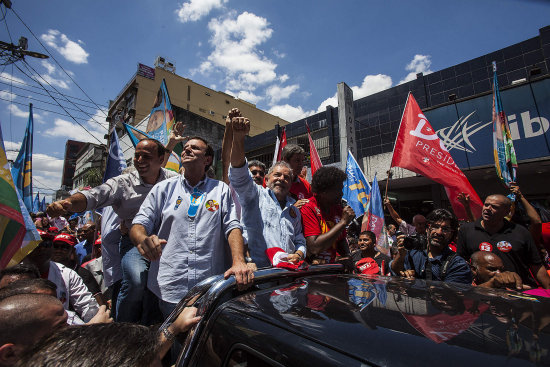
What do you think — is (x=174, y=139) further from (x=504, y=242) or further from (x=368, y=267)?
(x=504, y=242)

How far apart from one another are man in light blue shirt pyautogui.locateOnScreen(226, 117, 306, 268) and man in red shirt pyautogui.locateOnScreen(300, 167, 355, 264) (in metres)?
0.13

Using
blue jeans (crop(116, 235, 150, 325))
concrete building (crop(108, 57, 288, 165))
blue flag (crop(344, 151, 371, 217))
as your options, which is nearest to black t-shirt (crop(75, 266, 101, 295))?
blue jeans (crop(116, 235, 150, 325))

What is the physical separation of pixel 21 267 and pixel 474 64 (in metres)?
12.7

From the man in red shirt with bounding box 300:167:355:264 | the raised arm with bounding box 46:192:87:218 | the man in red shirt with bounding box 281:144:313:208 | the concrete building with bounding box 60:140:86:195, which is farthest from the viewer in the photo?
the concrete building with bounding box 60:140:86:195

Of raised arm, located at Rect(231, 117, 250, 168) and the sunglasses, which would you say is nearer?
raised arm, located at Rect(231, 117, 250, 168)

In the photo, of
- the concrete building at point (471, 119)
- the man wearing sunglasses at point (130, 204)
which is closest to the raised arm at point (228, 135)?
the man wearing sunglasses at point (130, 204)

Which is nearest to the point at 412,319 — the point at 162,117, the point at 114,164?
the point at 114,164

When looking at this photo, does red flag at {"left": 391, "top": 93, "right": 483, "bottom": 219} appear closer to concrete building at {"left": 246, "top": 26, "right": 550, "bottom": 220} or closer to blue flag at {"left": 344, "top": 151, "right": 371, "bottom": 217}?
blue flag at {"left": 344, "top": 151, "right": 371, "bottom": 217}

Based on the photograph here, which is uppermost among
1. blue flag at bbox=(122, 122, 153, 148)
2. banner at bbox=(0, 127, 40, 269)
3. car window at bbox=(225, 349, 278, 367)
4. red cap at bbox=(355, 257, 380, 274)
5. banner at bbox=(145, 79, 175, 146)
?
banner at bbox=(145, 79, 175, 146)

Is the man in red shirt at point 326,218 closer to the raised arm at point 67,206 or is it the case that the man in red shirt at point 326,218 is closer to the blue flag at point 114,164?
the raised arm at point 67,206

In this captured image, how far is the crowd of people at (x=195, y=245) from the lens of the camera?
1.36 metres

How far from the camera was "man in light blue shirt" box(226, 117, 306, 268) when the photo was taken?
2078 millimetres

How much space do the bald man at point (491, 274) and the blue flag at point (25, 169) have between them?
7095 mm

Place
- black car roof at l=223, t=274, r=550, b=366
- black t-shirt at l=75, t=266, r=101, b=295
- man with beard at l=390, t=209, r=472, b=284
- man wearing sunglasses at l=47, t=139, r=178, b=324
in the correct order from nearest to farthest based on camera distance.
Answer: black car roof at l=223, t=274, r=550, b=366 → man wearing sunglasses at l=47, t=139, r=178, b=324 → man with beard at l=390, t=209, r=472, b=284 → black t-shirt at l=75, t=266, r=101, b=295
